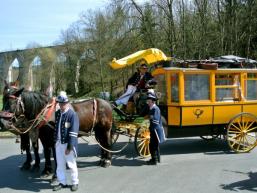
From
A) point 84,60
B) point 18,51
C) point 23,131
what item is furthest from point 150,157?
point 18,51

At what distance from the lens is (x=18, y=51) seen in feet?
226

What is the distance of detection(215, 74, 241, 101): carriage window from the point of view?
10.8m

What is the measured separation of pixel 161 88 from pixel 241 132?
2.25 m

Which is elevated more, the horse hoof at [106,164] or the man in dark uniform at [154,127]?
the man in dark uniform at [154,127]

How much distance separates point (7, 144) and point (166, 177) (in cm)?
654

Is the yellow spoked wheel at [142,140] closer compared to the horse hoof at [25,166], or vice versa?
the horse hoof at [25,166]

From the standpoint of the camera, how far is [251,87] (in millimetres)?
11109

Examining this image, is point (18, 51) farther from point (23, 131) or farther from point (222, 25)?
point (23, 131)

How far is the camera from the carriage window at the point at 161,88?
1058 centimetres

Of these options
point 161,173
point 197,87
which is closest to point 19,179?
point 161,173

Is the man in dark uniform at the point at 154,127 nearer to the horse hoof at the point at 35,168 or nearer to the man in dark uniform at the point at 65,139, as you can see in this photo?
the man in dark uniform at the point at 65,139

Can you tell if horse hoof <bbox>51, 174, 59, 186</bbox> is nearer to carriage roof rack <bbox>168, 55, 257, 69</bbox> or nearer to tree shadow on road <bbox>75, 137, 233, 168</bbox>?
tree shadow on road <bbox>75, 137, 233, 168</bbox>

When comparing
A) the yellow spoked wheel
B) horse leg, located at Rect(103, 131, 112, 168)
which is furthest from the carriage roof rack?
horse leg, located at Rect(103, 131, 112, 168)

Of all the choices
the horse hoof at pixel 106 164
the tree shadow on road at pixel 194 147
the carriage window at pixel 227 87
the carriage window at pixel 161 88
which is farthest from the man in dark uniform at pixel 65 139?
the carriage window at pixel 227 87
